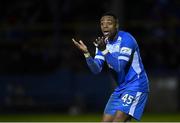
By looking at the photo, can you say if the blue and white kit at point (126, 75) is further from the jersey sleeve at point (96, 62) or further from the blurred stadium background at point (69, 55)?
the blurred stadium background at point (69, 55)

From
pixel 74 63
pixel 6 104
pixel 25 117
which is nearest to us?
pixel 25 117

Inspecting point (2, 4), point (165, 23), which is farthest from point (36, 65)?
→ point (165, 23)

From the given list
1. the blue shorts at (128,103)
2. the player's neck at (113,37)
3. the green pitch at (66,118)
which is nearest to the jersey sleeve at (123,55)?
the player's neck at (113,37)

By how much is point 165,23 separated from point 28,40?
4.48m

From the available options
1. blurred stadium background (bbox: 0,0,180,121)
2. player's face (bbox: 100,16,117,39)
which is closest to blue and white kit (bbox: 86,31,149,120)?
player's face (bbox: 100,16,117,39)

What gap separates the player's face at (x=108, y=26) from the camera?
10.1 meters

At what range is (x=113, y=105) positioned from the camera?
1019 cm

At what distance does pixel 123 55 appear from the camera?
10055 millimetres

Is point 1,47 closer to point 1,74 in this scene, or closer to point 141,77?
point 1,74

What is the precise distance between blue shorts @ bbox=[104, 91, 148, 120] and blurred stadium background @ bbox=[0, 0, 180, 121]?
10.3 m

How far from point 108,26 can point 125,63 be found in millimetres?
541

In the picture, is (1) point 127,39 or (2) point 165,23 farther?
(2) point 165,23

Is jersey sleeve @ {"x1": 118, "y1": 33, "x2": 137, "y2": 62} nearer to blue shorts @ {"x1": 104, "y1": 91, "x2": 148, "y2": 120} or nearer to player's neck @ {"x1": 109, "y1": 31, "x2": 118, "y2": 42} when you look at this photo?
player's neck @ {"x1": 109, "y1": 31, "x2": 118, "y2": 42}

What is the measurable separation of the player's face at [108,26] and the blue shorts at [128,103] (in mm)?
813
